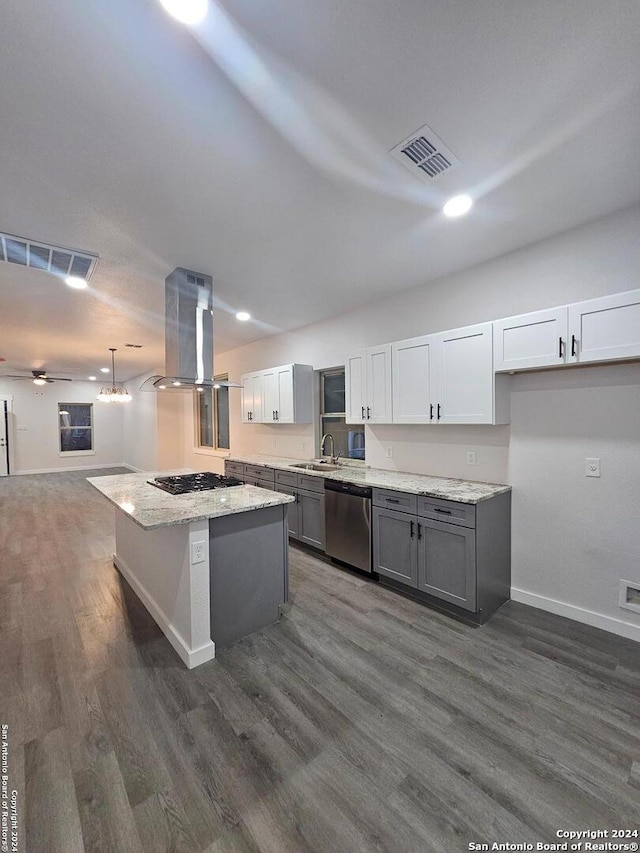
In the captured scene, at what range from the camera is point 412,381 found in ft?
10.9

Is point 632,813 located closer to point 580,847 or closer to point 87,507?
point 580,847

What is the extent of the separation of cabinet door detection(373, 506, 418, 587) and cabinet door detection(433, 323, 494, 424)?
3.06 ft

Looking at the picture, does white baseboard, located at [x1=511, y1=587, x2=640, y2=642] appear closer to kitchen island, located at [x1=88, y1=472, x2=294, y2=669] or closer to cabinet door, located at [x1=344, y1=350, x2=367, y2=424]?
kitchen island, located at [x1=88, y1=472, x2=294, y2=669]

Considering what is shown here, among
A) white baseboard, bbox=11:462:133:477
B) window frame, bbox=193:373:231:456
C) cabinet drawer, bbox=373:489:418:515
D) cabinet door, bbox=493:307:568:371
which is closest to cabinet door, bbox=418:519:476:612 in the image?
cabinet drawer, bbox=373:489:418:515

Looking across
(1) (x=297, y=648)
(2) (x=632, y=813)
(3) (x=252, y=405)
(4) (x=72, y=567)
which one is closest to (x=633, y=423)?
(2) (x=632, y=813)

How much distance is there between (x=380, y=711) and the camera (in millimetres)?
1871

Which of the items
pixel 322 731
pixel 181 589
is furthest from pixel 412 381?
pixel 322 731

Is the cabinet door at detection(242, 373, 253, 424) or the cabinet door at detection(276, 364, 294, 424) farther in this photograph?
the cabinet door at detection(242, 373, 253, 424)

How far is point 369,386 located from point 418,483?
44.8 inches

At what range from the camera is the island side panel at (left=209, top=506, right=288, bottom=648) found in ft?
7.82

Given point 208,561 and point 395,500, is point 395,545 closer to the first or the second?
point 395,500

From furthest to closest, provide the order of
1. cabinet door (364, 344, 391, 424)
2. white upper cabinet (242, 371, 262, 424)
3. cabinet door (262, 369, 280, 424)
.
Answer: white upper cabinet (242, 371, 262, 424), cabinet door (262, 369, 280, 424), cabinet door (364, 344, 391, 424)

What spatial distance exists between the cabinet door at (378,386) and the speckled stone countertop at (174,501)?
4.58ft

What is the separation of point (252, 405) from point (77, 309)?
242cm
